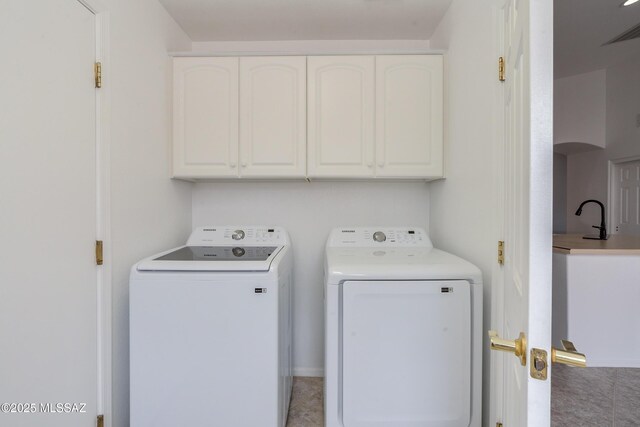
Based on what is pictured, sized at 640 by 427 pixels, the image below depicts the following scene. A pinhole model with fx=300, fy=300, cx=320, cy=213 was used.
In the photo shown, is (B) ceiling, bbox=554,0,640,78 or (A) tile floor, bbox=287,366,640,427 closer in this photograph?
(A) tile floor, bbox=287,366,640,427

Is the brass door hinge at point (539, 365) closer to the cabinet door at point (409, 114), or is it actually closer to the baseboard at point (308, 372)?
the cabinet door at point (409, 114)

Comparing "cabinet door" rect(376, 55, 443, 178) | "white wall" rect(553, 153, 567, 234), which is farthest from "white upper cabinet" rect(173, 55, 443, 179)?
"white wall" rect(553, 153, 567, 234)

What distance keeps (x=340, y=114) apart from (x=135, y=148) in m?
1.22

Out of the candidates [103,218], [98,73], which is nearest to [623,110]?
[98,73]

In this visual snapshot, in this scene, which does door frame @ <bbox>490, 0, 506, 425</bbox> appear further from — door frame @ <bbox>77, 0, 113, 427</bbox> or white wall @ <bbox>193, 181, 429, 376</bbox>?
door frame @ <bbox>77, 0, 113, 427</bbox>

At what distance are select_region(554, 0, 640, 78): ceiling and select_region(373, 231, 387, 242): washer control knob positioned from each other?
7.17 feet

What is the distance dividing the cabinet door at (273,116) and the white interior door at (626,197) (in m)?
4.33

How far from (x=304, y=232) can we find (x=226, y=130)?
93cm

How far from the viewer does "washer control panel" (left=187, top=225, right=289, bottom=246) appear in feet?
6.91

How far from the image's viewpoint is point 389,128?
1959 mm

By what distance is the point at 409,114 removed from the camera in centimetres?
195

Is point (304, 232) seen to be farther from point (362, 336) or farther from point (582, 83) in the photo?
point (582, 83)

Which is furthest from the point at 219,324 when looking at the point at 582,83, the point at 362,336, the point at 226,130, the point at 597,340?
the point at 582,83

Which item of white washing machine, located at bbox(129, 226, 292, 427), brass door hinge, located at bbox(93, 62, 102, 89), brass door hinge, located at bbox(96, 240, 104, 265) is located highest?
brass door hinge, located at bbox(93, 62, 102, 89)
